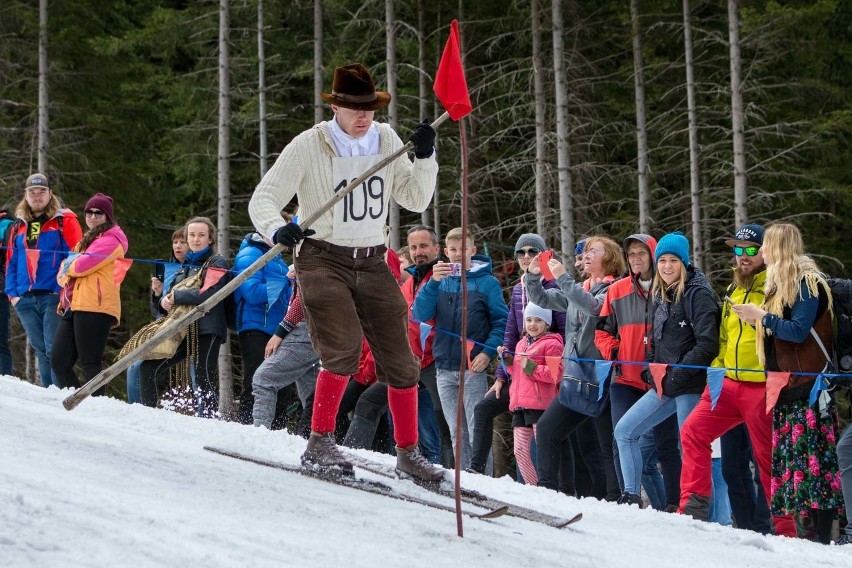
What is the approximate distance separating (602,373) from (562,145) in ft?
43.7

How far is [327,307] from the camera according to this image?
19.2 ft

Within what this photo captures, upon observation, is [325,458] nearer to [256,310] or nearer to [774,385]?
[774,385]

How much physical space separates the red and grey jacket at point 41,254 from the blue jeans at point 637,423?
17.4 feet

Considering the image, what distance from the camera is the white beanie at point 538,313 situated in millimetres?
8773

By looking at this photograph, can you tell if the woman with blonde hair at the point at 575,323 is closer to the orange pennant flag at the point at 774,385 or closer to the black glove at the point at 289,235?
the orange pennant flag at the point at 774,385

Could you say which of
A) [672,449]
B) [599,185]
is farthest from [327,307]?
[599,185]

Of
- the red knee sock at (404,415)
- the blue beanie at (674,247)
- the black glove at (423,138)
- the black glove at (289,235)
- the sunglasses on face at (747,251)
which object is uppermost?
the black glove at (423,138)

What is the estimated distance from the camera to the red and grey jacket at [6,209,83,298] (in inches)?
383

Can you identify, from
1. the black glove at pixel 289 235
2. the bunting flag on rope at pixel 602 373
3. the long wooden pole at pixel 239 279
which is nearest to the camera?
the black glove at pixel 289 235

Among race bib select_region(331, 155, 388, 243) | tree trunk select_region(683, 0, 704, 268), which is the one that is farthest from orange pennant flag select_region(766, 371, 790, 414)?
tree trunk select_region(683, 0, 704, 268)

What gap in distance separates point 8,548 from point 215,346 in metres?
6.10

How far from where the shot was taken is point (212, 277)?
31.0ft

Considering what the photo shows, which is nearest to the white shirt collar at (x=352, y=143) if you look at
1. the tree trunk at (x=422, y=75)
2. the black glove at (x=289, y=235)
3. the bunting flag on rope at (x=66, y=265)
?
the black glove at (x=289, y=235)

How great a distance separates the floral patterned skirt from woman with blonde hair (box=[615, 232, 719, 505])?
0.63 m
